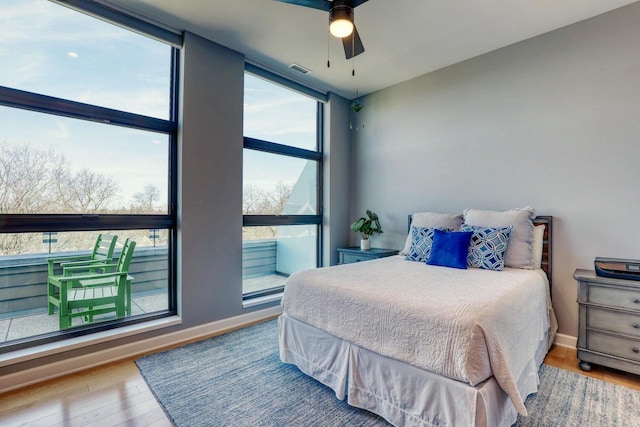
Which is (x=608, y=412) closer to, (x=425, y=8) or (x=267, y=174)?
(x=425, y=8)

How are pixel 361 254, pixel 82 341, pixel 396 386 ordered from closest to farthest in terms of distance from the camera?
pixel 396 386 < pixel 82 341 < pixel 361 254

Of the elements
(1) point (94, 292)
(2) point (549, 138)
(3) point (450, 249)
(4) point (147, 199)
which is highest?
(2) point (549, 138)

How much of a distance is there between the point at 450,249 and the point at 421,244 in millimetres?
347

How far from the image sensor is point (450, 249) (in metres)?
2.64

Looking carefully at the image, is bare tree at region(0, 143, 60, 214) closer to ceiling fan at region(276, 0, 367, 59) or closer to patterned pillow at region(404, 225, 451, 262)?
ceiling fan at region(276, 0, 367, 59)

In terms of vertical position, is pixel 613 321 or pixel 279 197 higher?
pixel 279 197

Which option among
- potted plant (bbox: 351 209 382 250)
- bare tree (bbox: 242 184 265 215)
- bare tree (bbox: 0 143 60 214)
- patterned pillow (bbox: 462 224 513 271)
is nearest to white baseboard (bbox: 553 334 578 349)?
patterned pillow (bbox: 462 224 513 271)

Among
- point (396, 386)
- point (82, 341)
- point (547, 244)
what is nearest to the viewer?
point (396, 386)

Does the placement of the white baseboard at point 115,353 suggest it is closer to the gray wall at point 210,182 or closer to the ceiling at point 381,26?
the gray wall at point 210,182

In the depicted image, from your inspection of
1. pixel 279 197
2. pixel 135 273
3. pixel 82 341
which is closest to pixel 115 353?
pixel 82 341

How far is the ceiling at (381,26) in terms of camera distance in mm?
2461

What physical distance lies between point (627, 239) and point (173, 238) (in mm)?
3968

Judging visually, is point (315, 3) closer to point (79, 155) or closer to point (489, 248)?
point (79, 155)

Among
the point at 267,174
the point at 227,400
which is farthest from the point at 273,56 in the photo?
the point at 227,400
